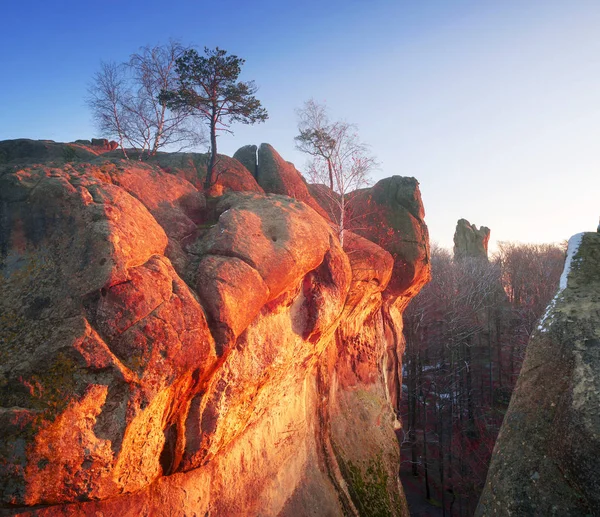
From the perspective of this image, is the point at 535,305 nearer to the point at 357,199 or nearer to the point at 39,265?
the point at 357,199

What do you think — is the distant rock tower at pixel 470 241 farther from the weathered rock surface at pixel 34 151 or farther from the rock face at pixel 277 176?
the weathered rock surface at pixel 34 151

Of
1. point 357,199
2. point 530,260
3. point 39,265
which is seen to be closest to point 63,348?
point 39,265

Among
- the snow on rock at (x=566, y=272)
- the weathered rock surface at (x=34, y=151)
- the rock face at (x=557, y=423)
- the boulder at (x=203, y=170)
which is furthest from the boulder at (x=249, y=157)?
the rock face at (x=557, y=423)

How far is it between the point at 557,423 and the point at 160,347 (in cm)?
561

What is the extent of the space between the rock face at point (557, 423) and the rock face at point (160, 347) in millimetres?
4708

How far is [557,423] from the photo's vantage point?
5293mm

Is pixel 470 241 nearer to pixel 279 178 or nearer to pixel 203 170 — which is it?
pixel 279 178

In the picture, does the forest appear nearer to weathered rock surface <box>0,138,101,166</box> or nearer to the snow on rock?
the snow on rock

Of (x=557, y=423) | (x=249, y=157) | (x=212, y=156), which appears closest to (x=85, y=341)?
(x=557, y=423)

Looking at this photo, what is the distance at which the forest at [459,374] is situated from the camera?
69.5ft

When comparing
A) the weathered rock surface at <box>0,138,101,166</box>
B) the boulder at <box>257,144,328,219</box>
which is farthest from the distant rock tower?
the weathered rock surface at <box>0,138,101,166</box>

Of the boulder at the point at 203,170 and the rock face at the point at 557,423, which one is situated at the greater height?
the boulder at the point at 203,170

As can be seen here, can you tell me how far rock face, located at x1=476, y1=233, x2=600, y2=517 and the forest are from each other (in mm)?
14479

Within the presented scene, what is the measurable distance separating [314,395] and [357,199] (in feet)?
28.9
